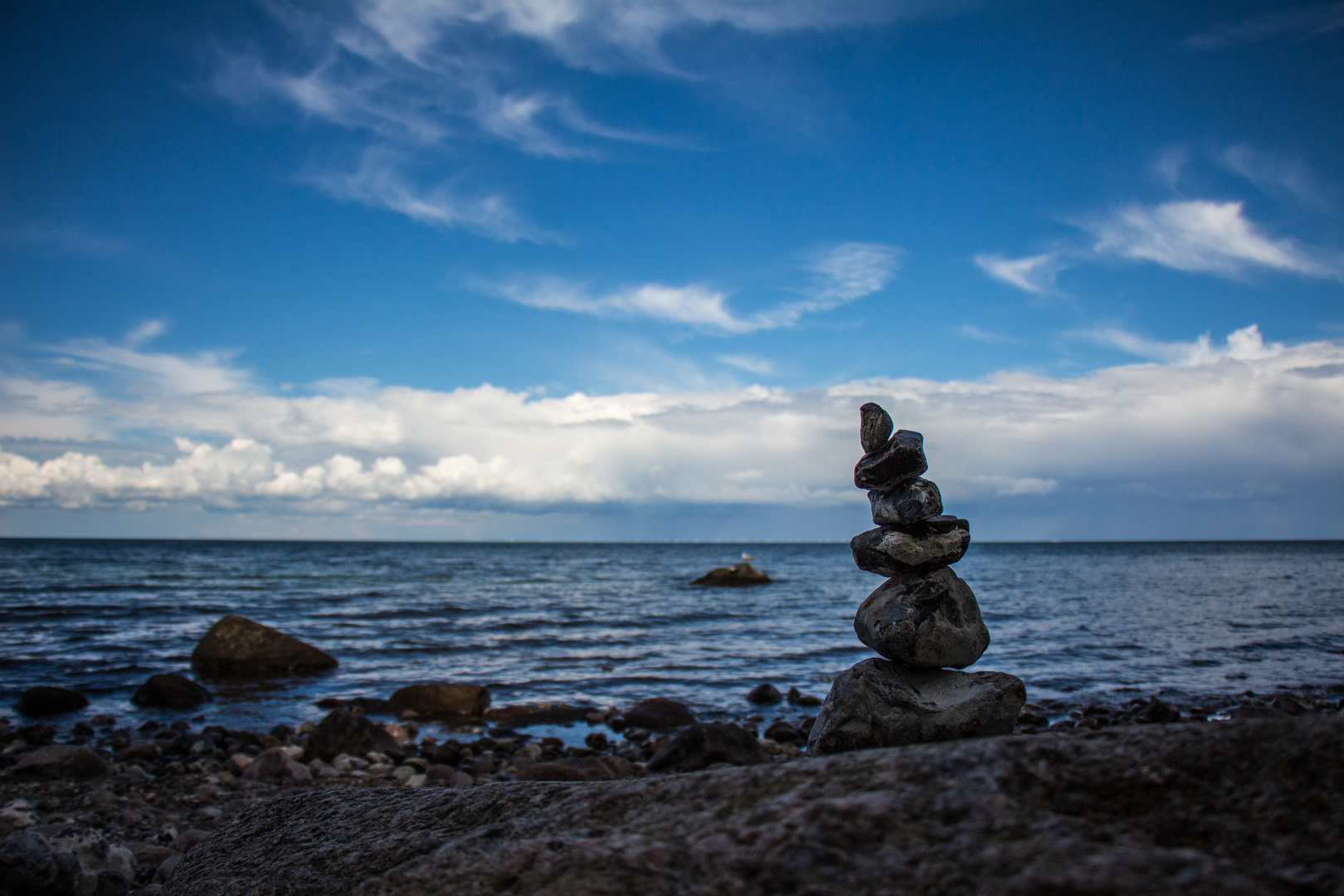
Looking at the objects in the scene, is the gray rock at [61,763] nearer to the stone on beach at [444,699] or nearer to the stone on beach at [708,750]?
the stone on beach at [444,699]

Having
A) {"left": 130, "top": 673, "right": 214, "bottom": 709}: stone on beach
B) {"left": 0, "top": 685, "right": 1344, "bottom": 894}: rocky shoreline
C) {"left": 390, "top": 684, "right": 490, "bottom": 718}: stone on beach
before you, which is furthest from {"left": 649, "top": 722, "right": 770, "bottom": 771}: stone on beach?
{"left": 130, "top": 673, "right": 214, "bottom": 709}: stone on beach

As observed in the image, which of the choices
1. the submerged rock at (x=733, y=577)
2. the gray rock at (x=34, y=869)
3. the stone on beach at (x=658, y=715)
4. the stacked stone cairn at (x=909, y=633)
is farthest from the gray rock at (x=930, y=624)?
the submerged rock at (x=733, y=577)

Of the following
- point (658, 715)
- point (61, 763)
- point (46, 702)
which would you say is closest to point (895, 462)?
point (658, 715)

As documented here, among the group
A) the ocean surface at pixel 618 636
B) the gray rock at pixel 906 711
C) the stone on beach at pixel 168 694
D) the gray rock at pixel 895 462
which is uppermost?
the gray rock at pixel 895 462

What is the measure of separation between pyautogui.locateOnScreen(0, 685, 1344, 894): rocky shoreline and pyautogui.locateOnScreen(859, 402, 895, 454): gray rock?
4.00 meters

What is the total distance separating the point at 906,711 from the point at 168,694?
16064mm

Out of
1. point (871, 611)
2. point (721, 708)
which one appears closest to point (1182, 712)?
point (721, 708)

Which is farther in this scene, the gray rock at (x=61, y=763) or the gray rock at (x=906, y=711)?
the gray rock at (x=61, y=763)

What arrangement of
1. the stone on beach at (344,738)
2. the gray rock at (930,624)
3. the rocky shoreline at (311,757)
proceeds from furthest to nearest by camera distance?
the stone on beach at (344,738)
the rocky shoreline at (311,757)
the gray rock at (930,624)

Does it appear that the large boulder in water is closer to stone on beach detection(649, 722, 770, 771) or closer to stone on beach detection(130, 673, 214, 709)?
stone on beach detection(130, 673, 214, 709)

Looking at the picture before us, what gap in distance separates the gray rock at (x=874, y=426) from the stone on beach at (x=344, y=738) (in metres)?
10.1

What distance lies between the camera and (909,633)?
4855 millimetres

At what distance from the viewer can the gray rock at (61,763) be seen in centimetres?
992

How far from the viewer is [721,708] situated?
1517 cm
